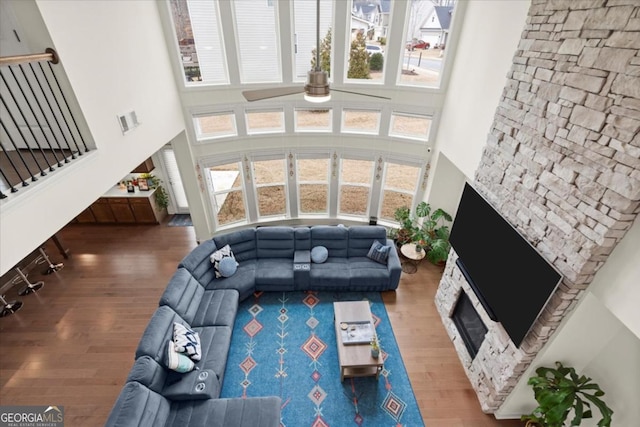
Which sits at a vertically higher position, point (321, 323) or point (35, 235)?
point (35, 235)

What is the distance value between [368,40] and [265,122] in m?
2.77

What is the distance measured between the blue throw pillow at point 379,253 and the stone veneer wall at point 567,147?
7.69 ft

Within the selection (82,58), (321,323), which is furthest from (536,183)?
(82,58)

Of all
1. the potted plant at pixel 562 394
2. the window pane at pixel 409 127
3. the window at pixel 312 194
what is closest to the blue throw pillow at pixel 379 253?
the window at pixel 312 194

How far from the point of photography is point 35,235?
295 cm

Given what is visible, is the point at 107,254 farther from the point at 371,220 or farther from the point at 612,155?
the point at 612,155

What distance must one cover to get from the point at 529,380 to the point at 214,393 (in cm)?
385

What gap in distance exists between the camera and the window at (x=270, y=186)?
24.5 ft

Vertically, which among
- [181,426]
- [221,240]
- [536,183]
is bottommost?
[181,426]

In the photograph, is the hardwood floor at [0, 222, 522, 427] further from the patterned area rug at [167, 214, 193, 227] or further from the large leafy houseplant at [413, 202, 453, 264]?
the patterned area rug at [167, 214, 193, 227]

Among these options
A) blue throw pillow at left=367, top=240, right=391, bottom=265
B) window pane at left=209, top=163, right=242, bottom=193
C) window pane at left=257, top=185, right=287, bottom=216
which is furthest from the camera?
window pane at left=257, top=185, right=287, bottom=216

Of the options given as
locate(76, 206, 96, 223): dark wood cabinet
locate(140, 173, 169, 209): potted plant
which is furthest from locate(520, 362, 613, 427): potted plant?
locate(76, 206, 96, 223): dark wood cabinet

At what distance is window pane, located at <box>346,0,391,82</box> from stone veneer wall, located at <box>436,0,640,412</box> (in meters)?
2.92

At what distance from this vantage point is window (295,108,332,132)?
6801mm
